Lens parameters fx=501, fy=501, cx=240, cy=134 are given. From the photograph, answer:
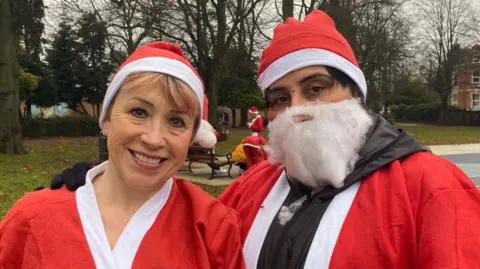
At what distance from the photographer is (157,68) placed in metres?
1.96

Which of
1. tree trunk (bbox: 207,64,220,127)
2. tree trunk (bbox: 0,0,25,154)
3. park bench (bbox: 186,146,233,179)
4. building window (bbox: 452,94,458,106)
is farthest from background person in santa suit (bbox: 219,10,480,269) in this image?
building window (bbox: 452,94,458,106)

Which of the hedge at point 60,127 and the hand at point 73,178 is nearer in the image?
the hand at point 73,178

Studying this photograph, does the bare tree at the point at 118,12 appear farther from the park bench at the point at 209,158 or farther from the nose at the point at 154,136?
the nose at the point at 154,136

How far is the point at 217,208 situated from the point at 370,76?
26673 mm

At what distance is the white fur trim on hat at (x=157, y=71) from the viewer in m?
1.97

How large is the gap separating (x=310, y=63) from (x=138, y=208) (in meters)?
0.91

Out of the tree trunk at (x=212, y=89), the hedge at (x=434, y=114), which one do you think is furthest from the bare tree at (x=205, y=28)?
the hedge at (x=434, y=114)

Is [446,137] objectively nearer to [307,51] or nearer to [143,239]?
[307,51]

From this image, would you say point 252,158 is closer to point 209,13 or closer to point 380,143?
point 380,143

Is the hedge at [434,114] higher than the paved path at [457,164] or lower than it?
higher

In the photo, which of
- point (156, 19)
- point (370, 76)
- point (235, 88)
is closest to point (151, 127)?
point (156, 19)

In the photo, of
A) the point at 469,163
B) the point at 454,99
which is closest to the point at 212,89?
the point at 469,163

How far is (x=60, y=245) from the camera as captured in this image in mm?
1808

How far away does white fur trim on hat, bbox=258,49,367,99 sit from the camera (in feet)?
6.81
